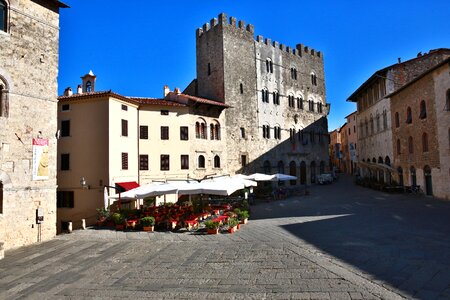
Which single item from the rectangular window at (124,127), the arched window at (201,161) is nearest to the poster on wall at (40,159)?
the rectangular window at (124,127)

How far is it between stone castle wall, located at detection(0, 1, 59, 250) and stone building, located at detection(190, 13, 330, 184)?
17.9 meters

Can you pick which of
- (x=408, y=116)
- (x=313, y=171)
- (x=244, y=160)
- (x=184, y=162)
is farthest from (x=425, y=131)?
(x=184, y=162)

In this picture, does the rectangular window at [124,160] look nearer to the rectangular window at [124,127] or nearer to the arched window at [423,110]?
the rectangular window at [124,127]

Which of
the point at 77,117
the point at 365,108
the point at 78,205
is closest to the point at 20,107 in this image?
the point at 77,117

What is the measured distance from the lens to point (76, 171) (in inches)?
874

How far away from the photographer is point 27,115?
1448cm

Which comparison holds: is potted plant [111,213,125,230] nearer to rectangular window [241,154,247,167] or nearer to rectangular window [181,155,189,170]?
rectangular window [181,155,189,170]

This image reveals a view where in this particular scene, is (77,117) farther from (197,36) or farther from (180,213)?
(197,36)

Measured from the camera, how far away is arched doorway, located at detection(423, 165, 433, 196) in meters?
23.2

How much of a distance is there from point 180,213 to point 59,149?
11613 mm

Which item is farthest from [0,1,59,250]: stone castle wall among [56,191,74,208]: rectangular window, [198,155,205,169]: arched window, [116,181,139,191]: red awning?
[198,155,205,169]: arched window

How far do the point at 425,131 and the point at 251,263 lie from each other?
20.4 metres

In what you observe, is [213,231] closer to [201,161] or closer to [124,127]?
Answer: [124,127]

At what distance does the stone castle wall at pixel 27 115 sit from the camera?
44.8 feet
